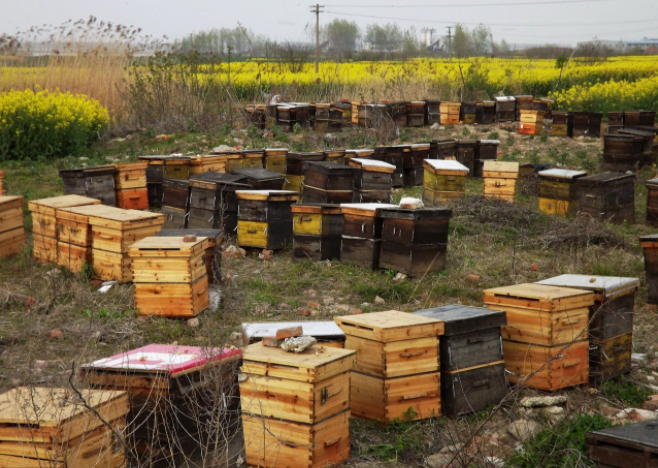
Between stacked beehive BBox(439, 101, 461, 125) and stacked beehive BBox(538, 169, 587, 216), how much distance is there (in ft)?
27.4

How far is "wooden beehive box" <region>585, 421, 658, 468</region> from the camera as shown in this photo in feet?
10.7

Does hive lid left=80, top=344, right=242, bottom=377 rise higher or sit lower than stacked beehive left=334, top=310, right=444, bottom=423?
higher

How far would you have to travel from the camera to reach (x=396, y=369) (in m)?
5.07

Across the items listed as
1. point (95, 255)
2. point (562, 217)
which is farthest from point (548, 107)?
point (95, 255)

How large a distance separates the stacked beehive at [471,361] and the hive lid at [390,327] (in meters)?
0.13

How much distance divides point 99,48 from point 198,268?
49.7ft

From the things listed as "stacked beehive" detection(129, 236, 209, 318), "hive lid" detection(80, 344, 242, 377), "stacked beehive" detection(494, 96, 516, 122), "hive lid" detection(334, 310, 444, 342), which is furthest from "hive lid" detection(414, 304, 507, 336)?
"stacked beehive" detection(494, 96, 516, 122)

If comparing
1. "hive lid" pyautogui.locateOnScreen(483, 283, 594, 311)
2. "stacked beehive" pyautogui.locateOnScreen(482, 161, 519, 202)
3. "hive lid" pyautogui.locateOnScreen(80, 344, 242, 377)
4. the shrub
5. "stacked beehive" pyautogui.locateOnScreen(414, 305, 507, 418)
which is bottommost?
"stacked beehive" pyautogui.locateOnScreen(414, 305, 507, 418)

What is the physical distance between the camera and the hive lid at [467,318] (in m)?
5.20

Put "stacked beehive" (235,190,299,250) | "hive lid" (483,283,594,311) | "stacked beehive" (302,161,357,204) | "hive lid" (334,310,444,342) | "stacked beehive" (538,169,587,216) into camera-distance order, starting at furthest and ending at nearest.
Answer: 1. "stacked beehive" (538,169,587,216)
2. "stacked beehive" (302,161,357,204)
3. "stacked beehive" (235,190,299,250)
4. "hive lid" (483,283,594,311)
5. "hive lid" (334,310,444,342)

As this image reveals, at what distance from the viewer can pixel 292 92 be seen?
22.9 m

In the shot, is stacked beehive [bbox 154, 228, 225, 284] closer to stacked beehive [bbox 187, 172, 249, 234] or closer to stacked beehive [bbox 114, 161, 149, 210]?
stacked beehive [bbox 187, 172, 249, 234]

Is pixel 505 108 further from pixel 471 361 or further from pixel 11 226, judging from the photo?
pixel 471 361

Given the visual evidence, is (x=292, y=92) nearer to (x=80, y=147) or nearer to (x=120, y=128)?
(x=120, y=128)
